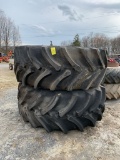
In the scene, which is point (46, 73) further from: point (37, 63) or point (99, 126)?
point (99, 126)

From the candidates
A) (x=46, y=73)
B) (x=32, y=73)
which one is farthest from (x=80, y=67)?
(x=32, y=73)

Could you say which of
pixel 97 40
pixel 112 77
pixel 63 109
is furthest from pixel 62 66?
pixel 97 40

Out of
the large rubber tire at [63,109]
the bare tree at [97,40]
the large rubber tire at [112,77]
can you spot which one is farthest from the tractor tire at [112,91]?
the bare tree at [97,40]

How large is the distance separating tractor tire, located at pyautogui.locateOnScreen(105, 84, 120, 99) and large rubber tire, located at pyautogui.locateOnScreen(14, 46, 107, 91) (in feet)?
5.89

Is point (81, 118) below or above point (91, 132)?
above

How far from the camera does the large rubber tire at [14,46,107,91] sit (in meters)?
Answer: 2.65

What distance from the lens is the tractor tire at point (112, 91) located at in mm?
4590

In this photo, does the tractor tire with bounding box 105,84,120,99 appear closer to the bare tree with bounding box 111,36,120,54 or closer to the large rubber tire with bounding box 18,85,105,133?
the large rubber tire with bounding box 18,85,105,133

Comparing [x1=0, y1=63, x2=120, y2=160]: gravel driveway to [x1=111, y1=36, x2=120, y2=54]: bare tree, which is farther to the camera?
[x1=111, y1=36, x2=120, y2=54]: bare tree

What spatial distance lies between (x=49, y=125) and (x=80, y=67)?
90 centimetres

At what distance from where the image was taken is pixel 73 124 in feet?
9.24

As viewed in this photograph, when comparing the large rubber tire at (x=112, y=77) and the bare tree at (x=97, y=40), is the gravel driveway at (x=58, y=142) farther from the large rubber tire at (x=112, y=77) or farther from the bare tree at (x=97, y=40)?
the bare tree at (x=97, y=40)

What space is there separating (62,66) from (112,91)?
2351 mm

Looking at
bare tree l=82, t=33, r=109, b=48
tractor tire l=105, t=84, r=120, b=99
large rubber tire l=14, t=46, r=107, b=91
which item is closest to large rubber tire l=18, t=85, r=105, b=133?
large rubber tire l=14, t=46, r=107, b=91
